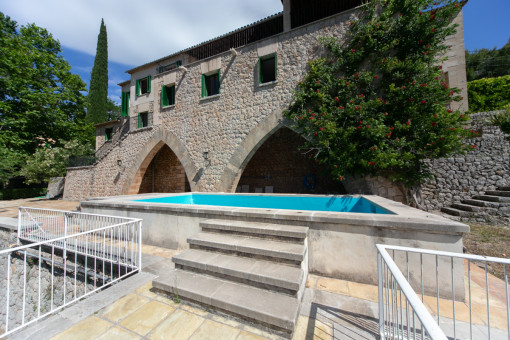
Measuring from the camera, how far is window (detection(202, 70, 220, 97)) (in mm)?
10204

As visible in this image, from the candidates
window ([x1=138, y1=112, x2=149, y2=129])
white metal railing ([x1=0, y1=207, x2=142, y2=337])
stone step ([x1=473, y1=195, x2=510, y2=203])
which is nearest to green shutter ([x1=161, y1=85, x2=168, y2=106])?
window ([x1=138, y1=112, x2=149, y2=129])

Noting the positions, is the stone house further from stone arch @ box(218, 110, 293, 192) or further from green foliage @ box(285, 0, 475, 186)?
green foliage @ box(285, 0, 475, 186)

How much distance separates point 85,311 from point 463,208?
1084cm

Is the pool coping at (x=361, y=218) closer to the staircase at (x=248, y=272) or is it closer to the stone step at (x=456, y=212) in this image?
the staircase at (x=248, y=272)

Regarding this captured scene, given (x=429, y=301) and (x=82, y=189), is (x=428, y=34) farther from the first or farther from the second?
(x=82, y=189)

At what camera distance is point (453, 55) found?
27.1 feet

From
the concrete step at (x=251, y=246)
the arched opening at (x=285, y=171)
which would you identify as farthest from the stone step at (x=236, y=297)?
the arched opening at (x=285, y=171)

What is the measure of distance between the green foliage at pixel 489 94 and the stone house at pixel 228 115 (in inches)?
187

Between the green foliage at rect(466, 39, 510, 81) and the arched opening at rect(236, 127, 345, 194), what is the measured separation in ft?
83.0

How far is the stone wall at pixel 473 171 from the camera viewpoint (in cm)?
750

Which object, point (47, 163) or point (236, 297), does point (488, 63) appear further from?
point (47, 163)

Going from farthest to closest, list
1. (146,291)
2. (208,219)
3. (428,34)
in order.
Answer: (428,34) → (208,219) → (146,291)

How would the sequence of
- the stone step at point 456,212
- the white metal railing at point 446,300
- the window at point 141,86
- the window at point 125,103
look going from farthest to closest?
the window at point 125,103
the window at point 141,86
the stone step at point 456,212
the white metal railing at point 446,300

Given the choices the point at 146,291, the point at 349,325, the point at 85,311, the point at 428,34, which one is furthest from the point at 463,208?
the point at 85,311
